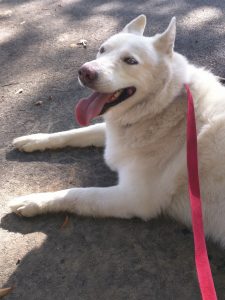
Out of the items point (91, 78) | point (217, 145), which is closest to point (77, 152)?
point (91, 78)

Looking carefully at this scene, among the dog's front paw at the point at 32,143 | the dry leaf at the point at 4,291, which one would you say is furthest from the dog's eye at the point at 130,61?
the dry leaf at the point at 4,291

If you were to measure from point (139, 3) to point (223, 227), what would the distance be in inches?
182

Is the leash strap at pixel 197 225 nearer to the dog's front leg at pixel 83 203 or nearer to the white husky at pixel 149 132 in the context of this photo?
the white husky at pixel 149 132

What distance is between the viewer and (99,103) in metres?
2.77

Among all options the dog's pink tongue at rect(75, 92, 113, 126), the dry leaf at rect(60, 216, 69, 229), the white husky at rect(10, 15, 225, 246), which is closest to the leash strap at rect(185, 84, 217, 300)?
the white husky at rect(10, 15, 225, 246)

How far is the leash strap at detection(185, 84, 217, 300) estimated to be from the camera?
1.85 m

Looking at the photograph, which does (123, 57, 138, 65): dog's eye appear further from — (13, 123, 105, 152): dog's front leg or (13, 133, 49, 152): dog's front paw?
(13, 133, 49, 152): dog's front paw

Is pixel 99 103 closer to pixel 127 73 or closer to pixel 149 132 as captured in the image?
pixel 127 73

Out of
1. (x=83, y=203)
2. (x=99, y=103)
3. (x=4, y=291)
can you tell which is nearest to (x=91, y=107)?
(x=99, y=103)

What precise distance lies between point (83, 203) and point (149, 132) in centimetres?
67

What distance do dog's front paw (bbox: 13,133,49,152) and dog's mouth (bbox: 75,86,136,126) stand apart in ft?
2.72

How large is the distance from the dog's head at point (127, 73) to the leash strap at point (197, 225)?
11.2 inches

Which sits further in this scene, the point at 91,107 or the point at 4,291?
the point at 91,107

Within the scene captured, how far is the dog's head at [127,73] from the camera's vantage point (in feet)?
8.89
